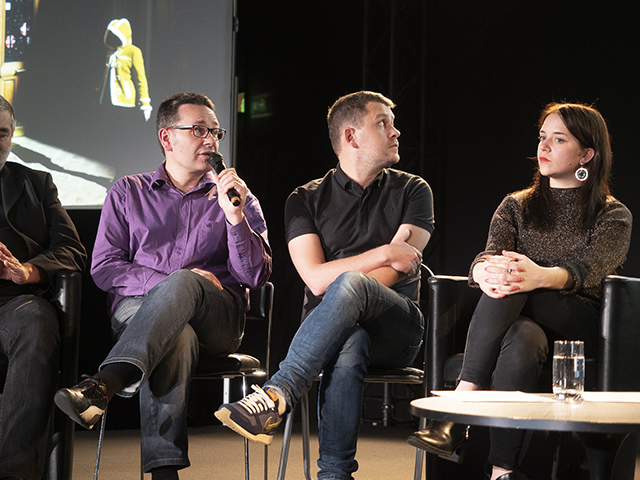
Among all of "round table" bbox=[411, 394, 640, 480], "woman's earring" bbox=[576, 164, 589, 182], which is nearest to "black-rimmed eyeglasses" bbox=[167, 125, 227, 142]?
"woman's earring" bbox=[576, 164, 589, 182]

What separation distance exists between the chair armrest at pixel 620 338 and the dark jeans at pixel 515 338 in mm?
88

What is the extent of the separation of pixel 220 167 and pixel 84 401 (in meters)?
0.93

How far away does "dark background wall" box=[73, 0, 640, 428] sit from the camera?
4.58 metres

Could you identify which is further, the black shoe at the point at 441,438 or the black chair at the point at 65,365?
the black chair at the point at 65,365

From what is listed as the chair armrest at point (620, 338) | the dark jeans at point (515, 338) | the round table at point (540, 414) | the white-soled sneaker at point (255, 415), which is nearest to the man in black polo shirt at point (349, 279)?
the white-soled sneaker at point (255, 415)

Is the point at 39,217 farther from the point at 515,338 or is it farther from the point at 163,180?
the point at 515,338

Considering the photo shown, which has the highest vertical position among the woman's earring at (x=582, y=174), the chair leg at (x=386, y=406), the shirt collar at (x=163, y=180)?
the woman's earring at (x=582, y=174)

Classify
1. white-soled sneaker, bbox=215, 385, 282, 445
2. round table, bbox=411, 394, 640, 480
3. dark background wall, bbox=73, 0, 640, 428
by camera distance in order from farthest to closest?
dark background wall, bbox=73, 0, 640, 428
white-soled sneaker, bbox=215, 385, 282, 445
round table, bbox=411, 394, 640, 480

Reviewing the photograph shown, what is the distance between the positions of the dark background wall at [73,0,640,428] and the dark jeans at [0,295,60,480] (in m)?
2.63

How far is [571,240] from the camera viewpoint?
7.39 ft

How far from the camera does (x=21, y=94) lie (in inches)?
153

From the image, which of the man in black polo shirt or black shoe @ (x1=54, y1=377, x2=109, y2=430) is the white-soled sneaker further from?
black shoe @ (x1=54, y1=377, x2=109, y2=430)

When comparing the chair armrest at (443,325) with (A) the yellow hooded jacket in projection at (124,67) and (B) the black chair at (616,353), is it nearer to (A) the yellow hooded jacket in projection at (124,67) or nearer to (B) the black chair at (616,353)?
(B) the black chair at (616,353)

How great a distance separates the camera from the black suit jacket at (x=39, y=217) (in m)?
2.33
